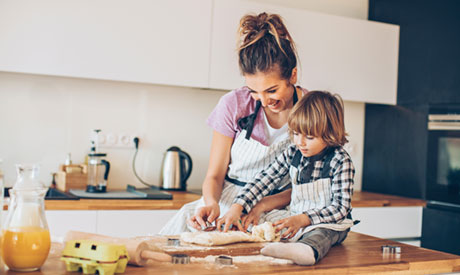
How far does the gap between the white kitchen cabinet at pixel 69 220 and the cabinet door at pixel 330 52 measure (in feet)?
3.30

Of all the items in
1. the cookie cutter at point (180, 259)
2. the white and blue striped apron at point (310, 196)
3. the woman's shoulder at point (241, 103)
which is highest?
the woman's shoulder at point (241, 103)

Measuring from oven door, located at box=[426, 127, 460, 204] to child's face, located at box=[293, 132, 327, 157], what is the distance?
1826 mm

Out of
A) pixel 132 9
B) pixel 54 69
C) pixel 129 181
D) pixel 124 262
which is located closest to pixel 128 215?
pixel 129 181

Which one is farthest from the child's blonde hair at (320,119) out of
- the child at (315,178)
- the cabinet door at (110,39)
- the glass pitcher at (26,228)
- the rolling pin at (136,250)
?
the cabinet door at (110,39)

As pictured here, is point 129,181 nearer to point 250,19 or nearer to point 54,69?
point 54,69

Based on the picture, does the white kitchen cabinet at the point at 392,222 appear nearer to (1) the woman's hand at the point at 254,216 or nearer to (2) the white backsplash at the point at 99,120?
(2) the white backsplash at the point at 99,120

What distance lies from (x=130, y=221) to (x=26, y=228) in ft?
5.15

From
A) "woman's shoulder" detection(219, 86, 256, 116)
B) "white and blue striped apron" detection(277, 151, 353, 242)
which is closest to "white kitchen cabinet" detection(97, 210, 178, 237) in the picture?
"woman's shoulder" detection(219, 86, 256, 116)

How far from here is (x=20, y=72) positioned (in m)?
2.71

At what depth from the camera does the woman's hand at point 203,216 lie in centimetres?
161

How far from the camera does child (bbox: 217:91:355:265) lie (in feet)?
4.83

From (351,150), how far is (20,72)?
2.25m

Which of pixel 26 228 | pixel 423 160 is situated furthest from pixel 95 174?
pixel 423 160

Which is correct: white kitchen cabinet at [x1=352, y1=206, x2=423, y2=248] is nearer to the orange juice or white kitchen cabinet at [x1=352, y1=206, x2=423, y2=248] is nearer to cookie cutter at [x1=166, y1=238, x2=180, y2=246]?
cookie cutter at [x1=166, y1=238, x2=180, y2=246]
